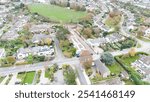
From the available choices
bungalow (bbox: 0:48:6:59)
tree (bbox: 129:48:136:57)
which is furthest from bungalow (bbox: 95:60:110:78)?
bungalow (bbox: 0:48:6:59)

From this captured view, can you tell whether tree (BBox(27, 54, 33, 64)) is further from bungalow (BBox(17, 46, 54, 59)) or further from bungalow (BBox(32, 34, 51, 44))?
bungalow (BBox(32, 34, 51, 44))

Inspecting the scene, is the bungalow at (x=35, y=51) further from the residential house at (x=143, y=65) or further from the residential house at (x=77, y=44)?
the residential house at (x=143, y=65)

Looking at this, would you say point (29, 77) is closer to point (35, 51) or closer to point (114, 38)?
point (35, 51)

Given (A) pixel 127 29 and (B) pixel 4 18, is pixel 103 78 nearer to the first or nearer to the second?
(A) pixel 127 29

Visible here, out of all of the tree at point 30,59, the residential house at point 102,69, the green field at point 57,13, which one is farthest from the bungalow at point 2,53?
the green field at point 57,13

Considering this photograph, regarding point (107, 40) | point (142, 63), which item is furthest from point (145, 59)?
point (107, 40)

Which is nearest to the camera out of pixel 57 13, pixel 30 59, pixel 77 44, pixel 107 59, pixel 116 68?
pixel 116 68

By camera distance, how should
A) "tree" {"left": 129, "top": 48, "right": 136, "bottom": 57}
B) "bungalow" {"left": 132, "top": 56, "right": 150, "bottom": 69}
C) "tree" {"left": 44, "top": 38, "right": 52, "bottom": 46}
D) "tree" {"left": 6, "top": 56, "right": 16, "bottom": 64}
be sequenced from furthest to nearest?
"tree" {"left": 44, "top": 38, "right": 52, "bottom": 46} → "tree" {"left": 129, "top": 48, "right": 136, "bottom": 57} → "tree" {"left": 6, "top": 56, "right": 16, "bottom": 64} → "bungalow" {"left": 132, "top": 56, "right": 150, "bottom": 69}
